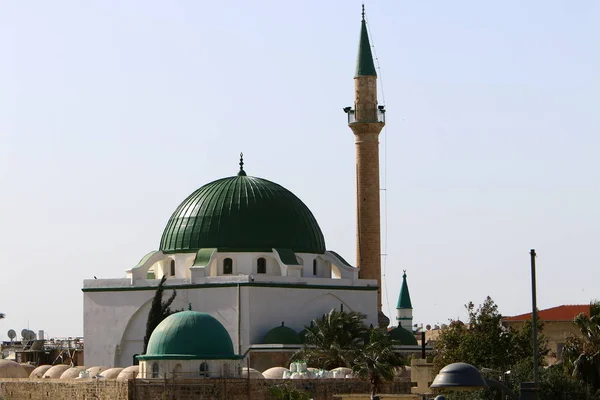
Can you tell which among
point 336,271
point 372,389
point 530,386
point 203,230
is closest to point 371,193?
point 336,271

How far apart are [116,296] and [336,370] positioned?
12.6 metres

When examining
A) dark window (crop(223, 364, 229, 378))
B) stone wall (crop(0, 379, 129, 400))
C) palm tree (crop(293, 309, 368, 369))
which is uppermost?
palm tree (crop(293, 309, 368, 369))

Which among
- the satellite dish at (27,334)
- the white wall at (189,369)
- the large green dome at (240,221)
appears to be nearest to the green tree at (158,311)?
the large green dome at (240,221)

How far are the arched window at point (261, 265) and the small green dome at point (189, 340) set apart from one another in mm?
9322

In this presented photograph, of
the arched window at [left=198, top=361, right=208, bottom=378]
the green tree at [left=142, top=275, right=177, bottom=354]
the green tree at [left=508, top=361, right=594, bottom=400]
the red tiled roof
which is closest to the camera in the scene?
the green tree at [left=508, top=361, right=594, bottom=400]

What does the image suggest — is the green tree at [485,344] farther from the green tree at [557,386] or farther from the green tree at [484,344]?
the green tree at [557,386]

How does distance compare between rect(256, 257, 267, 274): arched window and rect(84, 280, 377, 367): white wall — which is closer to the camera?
rect(84, 280, 377, 367): white wall

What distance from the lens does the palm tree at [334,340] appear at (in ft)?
153

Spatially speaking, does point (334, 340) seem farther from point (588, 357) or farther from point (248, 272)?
point (588, 357)

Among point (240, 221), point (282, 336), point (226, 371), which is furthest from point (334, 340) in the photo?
point (240, 221)

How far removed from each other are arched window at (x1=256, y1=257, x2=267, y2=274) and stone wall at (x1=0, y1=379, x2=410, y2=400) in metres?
9.94

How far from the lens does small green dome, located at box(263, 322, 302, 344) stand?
4947cm

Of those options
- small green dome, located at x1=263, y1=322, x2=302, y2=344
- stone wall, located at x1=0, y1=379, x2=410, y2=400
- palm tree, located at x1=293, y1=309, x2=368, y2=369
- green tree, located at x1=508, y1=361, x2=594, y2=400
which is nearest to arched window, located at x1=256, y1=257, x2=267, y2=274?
small green dome, located at x1=263, y1=322, x2=302, y2=344

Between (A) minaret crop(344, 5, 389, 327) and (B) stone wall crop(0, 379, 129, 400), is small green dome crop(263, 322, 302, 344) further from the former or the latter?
(B) stone wall crop(0, 379, 129, 400)
